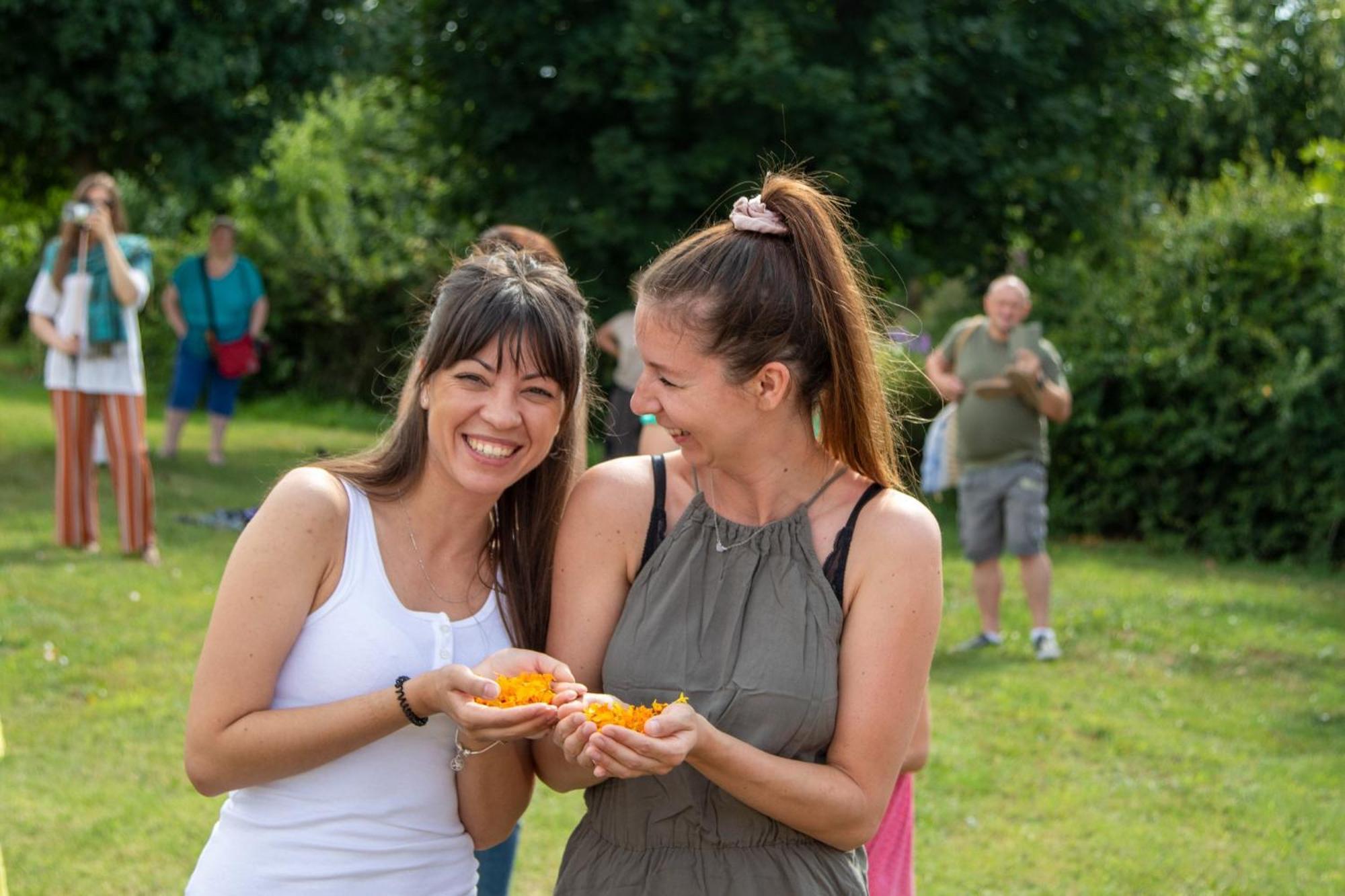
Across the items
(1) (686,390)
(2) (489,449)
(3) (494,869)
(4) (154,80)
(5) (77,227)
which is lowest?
(3) (494,869)

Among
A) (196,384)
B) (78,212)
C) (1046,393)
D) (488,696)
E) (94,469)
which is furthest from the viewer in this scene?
(196,384)

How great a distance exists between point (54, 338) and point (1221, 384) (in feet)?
31.2

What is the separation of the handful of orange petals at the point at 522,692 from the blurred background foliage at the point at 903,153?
8.86 m

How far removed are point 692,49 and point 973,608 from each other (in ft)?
20.5

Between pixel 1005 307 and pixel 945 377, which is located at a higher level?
pixel 1005 307

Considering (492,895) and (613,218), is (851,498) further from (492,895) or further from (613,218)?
(613,218)

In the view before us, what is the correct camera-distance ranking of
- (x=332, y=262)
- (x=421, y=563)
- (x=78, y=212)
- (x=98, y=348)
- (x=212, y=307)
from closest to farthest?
(x=421, y=563)
(x=78, y=212)
(x=98, y=348)
(x=212, y=307)
(x=332, y=262)

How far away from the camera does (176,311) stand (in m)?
13.6

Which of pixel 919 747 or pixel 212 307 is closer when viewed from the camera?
pixel 919 747

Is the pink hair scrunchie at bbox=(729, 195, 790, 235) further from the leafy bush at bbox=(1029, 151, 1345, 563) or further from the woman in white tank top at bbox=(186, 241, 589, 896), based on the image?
the leafy bush at bbox=(1029, 151, 1345, 563)

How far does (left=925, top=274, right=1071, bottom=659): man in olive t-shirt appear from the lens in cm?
861

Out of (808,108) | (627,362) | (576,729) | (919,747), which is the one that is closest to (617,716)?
(576,729)

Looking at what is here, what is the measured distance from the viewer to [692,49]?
43.7ft

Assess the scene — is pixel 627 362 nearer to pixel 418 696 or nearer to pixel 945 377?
pixel 945 377
